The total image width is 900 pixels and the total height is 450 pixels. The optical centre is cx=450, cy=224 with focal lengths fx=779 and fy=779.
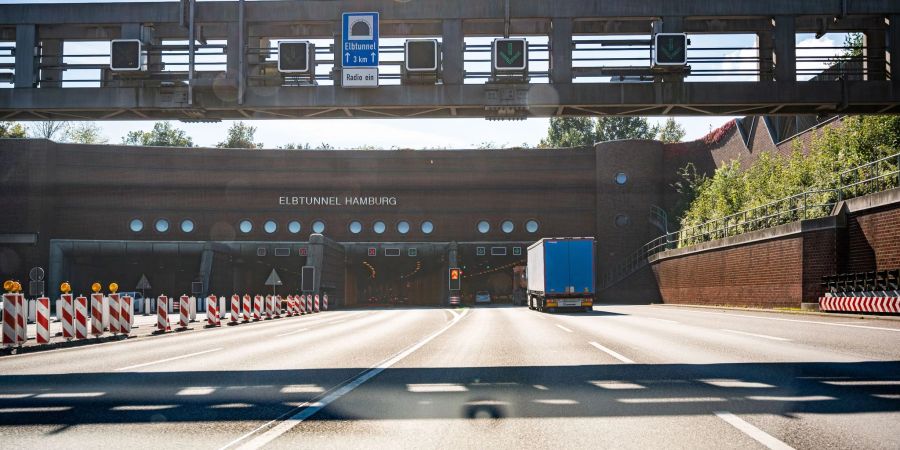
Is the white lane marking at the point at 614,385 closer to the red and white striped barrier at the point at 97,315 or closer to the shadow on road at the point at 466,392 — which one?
the shadow on road at the point at 466,392

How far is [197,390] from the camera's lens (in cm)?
916

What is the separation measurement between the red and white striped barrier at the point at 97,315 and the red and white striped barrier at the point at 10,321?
2.87 m

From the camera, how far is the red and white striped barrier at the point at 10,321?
50.6ft

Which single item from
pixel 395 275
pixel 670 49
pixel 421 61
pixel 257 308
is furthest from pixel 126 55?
pixel 395 275

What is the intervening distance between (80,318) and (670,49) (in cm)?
1424

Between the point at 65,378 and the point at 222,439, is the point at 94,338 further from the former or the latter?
the point at 222,439

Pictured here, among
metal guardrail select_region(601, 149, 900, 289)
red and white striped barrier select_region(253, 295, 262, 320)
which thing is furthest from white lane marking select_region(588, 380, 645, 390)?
red and white striped barrier select_region(253, 295, 262, 320)

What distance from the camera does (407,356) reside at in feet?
42.9

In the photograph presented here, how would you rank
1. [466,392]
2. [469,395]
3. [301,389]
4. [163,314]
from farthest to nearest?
[163,314] < [301,389] < [466,392] < [469,395]

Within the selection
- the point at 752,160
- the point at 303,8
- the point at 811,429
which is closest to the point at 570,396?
the point at 811,429

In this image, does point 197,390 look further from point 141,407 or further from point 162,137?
point 162,137

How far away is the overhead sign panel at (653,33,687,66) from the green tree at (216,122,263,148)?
97.5 metres

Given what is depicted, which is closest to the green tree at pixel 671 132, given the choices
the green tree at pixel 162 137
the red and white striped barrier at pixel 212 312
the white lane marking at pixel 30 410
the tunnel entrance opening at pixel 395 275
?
the tunnel entrance opening at pixel 395 275

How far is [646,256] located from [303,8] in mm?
45221
